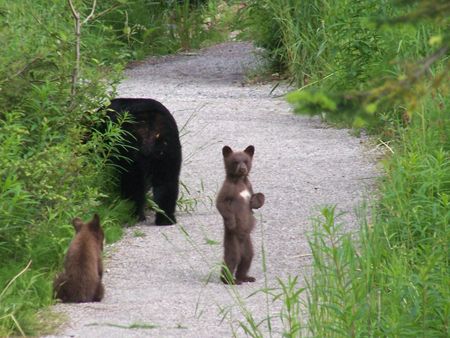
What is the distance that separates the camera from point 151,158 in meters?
9.22

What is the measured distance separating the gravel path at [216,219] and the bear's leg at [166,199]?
11cm

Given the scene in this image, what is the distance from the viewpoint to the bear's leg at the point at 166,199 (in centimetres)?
919

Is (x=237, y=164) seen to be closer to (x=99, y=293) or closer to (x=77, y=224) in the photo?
(x=77, y=224)

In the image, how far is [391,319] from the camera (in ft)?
17.9

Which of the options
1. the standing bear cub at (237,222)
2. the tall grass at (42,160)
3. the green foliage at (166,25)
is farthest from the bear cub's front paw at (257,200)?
the green foliage at (166,25)

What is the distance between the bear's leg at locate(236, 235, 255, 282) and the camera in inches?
290

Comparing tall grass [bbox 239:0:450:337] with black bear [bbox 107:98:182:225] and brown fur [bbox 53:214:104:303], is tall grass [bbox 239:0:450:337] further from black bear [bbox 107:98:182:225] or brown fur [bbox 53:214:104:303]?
black bear [bbox 107:98:182:225]

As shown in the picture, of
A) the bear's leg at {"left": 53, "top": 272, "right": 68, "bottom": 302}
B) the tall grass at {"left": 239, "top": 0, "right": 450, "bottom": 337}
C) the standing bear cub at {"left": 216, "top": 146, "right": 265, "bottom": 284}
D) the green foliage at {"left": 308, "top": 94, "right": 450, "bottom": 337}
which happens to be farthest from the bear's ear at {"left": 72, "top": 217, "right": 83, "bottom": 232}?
the green foliage at {"left": 308, "top": 94, "right": 450, "bottom": 337}

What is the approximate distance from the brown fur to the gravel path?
0.09 m

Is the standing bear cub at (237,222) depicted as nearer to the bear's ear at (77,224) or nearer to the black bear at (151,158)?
the bear's ear at (77,224)

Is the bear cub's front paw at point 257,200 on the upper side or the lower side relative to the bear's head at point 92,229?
upper

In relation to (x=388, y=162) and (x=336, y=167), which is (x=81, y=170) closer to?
(x=388, y=162)

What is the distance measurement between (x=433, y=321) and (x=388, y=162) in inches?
127

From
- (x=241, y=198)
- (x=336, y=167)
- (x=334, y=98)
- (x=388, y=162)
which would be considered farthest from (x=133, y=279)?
(x=334, y=98)
